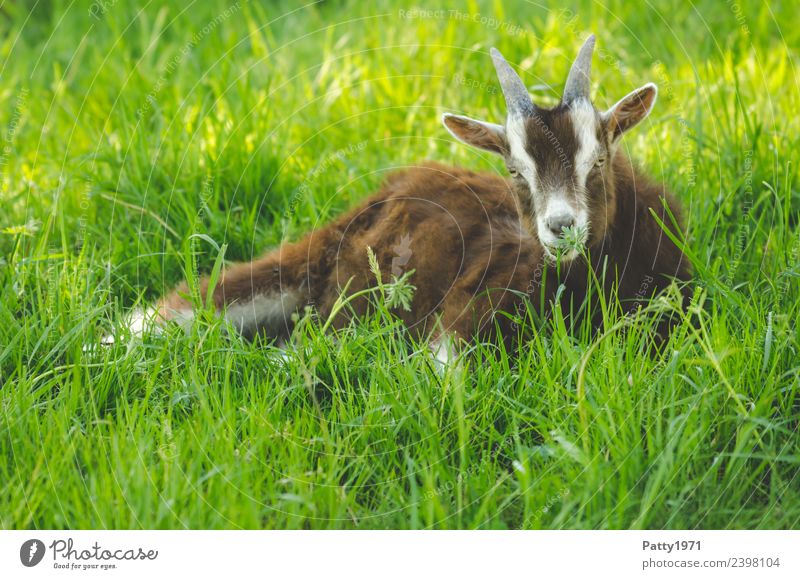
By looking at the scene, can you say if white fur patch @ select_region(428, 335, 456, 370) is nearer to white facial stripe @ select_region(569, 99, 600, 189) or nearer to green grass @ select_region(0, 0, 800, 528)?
green grass @ select_region(0, 0, 800, 528)

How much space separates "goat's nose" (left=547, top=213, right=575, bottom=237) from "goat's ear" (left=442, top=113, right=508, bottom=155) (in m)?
0.42

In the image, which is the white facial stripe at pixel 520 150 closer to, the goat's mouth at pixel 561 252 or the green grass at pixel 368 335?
the goat's mouth at pixel 561 252

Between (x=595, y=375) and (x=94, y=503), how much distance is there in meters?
1.58

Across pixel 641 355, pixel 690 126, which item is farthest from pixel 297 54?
pixel 641 355

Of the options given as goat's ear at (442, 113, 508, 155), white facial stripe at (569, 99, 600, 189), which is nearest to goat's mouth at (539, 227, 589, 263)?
white facial stripe at (569, 99, 600, 189)

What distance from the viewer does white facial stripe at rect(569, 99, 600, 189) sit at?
333 centimetres

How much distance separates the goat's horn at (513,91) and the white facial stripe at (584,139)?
0.17m

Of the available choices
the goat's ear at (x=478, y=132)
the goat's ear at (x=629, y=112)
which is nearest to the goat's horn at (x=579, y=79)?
the goat's ear at (x=629, y=112)

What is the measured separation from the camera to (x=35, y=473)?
2707mm

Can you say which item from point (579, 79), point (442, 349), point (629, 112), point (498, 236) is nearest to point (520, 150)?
point (579, 79)

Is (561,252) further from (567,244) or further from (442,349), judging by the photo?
(442,349)

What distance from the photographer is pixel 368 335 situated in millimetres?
3432

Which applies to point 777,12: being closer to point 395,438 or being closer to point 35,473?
point 395,438

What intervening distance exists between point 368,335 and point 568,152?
Result: 98 centimetres
